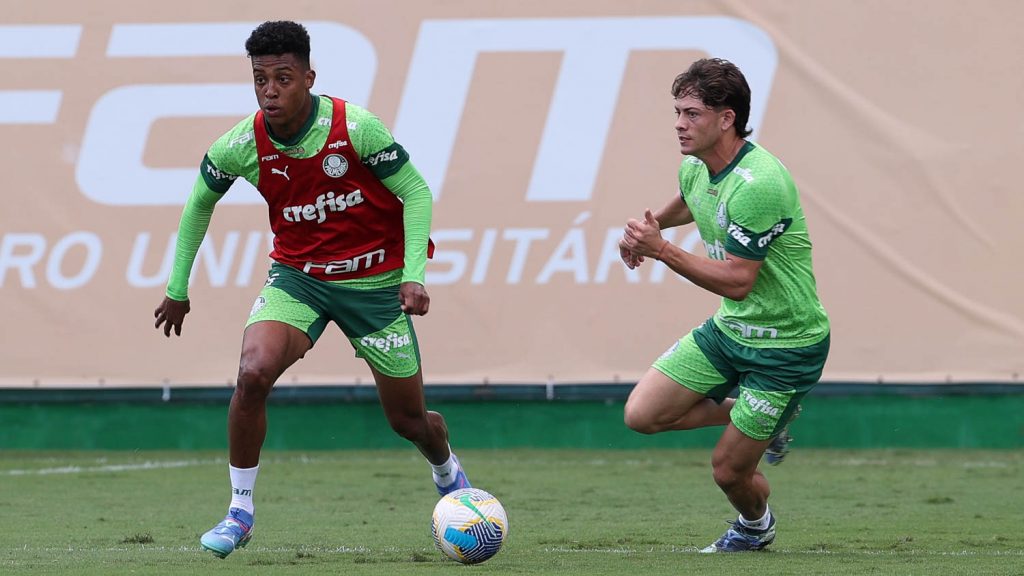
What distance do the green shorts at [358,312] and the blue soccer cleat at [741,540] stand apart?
67.9 inches

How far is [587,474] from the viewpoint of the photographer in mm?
11977

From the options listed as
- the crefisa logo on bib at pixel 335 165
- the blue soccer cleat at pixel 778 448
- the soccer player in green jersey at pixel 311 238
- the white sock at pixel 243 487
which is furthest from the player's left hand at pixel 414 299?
the blue soccer cleat at pixel 778 448

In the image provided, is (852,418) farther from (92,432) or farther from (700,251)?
(92,432)

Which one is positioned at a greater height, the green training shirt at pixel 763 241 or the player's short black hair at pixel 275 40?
the player's short black hair at pixel 275 40

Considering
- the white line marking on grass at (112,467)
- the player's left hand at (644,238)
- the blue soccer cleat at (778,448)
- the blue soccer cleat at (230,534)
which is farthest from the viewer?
the white line marking on grass at (112,467)

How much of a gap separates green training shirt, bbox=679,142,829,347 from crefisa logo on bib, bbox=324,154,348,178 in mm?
1683

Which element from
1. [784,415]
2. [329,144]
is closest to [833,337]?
[784,415]

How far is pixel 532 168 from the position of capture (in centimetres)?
1327

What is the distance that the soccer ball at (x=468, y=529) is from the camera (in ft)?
22.2

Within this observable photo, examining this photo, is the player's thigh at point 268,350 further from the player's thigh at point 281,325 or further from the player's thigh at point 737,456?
the player's thigh at point 737,456

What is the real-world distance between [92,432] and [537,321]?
4043mm

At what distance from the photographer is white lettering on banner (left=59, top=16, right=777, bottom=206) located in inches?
523

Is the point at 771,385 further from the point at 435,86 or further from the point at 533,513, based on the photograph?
the point at 435,86

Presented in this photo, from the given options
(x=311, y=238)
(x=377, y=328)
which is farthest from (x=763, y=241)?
(x=311, y=238)
